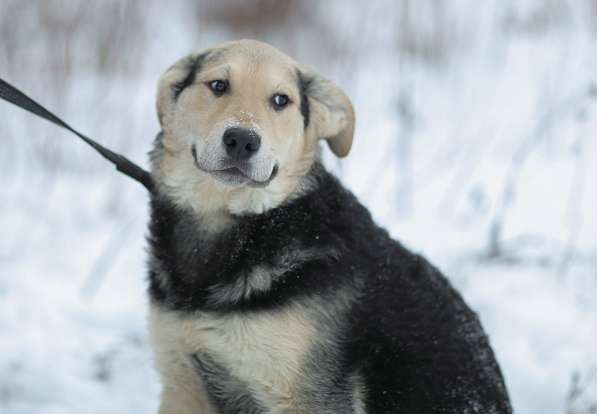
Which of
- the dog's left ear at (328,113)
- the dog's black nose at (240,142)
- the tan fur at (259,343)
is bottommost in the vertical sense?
the tan fur at (259,343)

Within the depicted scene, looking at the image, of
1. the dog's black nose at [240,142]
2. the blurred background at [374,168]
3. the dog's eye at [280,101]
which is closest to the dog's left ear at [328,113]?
the dog's eye at [280,101]

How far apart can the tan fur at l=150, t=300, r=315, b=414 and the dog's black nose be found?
1.72ft

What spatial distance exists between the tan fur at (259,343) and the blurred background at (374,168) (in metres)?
0.78

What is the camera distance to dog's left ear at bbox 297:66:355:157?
10.1 ft

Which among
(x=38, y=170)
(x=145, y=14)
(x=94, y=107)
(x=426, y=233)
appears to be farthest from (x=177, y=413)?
(x=145, y=14)

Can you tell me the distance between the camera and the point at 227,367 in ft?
9.09

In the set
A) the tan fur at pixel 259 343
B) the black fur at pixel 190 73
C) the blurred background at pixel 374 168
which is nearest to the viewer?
the tan fur at pixel 259 343

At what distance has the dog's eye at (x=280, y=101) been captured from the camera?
2.94 meters

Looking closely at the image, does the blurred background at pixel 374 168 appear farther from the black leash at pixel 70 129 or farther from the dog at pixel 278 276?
the dog at pixel 278 276

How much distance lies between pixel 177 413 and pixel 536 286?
267cm

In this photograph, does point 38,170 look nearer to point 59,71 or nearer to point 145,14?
point 59,71

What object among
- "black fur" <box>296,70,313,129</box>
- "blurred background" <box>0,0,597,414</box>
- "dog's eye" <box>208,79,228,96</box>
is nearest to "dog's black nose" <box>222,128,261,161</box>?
"dog's eye" <box>208,79,228,96</box>

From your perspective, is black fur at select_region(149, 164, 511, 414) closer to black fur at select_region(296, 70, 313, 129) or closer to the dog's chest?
Result: the dog's chest

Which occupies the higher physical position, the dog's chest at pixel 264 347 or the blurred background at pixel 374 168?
the blurred background at pixel 374 168
